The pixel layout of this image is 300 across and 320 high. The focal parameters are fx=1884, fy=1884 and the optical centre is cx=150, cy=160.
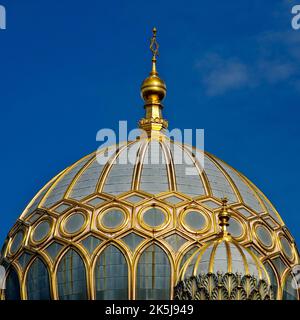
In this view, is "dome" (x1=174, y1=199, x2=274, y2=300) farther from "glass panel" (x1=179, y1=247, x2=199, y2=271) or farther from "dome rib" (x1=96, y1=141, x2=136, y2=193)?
"dome rib" (x1=96, y1=141, x2=136, y2=193)

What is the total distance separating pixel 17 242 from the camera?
55875 mm

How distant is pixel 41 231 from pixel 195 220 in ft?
15.0

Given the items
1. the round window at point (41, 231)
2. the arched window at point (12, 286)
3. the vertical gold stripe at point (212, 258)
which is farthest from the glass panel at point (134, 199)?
the vertical gold stripe at point (212, 258)

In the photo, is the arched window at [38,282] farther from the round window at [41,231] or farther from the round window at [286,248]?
the round window at [286,248]

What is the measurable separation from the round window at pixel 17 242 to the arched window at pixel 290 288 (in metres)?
7.93

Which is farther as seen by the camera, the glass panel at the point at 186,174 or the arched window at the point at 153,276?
the glass panel at the point at 186,174

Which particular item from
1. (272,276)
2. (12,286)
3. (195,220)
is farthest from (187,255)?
(12,286)

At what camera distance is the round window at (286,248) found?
55875mm

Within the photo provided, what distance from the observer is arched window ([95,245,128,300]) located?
175ft

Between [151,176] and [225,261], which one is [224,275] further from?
[151,176]

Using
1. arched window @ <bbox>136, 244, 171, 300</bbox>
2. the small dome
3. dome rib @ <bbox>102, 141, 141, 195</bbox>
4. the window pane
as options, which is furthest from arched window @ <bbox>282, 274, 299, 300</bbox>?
dome rib @ <bbox>102, 141, 141, 195</bbox>

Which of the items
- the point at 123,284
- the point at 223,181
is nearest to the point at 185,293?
the point at 123,284
